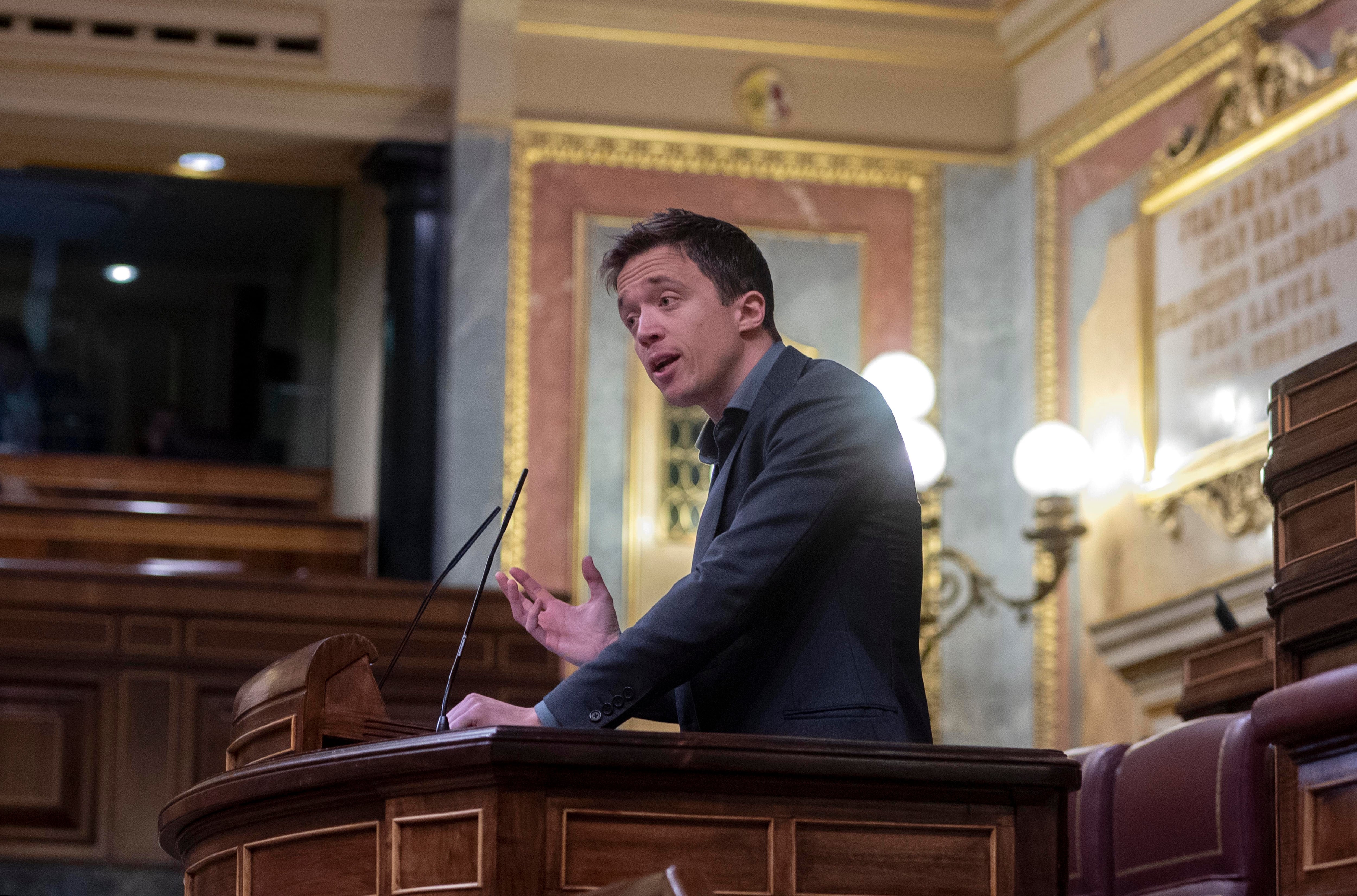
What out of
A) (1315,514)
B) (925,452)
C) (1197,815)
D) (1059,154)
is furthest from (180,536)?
(1315,514)

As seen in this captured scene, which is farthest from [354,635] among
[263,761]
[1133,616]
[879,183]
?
[879,183]

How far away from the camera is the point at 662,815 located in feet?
7.06

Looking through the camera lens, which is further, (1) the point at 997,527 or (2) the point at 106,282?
(2) the point at 106,282

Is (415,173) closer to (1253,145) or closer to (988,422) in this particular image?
(988,422)

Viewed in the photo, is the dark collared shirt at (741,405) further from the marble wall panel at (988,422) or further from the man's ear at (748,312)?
the marble wall panel at (988,422)

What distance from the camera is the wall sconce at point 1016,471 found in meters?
6.60

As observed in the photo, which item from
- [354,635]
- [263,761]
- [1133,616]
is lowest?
[263,761]

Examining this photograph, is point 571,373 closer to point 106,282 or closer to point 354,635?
point 106,282

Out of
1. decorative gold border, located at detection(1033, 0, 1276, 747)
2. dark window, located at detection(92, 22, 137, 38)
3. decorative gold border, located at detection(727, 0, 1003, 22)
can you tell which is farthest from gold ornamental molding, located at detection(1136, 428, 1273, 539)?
dark window, located at detection(92, 22, 137, 38)

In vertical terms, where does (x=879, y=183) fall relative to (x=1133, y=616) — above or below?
above

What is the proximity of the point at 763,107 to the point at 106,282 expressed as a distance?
3.68 m

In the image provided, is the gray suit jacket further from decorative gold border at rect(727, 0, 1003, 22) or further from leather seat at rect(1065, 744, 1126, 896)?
decorative gold border at rect(727, 0, 1003, 22)

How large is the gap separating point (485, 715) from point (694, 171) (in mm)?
5826

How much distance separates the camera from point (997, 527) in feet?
25.7
